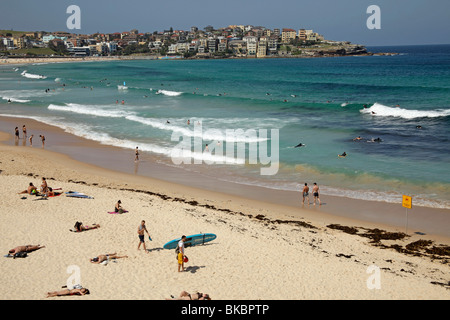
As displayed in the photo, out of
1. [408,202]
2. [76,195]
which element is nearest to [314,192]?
[408,202]

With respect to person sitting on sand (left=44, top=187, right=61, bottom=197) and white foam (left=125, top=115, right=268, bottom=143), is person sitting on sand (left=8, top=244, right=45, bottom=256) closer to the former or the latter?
A: person sitting on sand (left=44, top=187, right=61, bottom=197)

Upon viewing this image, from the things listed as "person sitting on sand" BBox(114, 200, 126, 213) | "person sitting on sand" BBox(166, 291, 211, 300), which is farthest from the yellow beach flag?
"person sitting on sand" BBox(114, 200, 126, 213)

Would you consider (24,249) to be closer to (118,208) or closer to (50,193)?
(118,208)

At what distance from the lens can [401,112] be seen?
4056 cm

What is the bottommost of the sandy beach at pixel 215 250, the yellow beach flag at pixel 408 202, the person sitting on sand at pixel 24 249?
the sandy beach at pixel 215 250

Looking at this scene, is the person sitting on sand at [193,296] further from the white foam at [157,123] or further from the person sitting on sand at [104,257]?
the white foam at [157,123]

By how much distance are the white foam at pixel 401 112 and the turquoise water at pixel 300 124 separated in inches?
3.5

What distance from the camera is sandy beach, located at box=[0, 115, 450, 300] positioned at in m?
11.2

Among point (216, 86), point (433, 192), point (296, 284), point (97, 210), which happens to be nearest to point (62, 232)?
point (97, 210)

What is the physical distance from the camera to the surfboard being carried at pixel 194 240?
13.5m

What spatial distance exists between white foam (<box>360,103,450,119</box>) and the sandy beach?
2399 cm

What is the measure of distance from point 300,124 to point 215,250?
989 inches

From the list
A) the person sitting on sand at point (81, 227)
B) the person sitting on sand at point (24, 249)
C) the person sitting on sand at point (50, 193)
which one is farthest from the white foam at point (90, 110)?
the person sitting on sand at point (24, 249)

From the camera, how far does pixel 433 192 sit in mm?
19375
